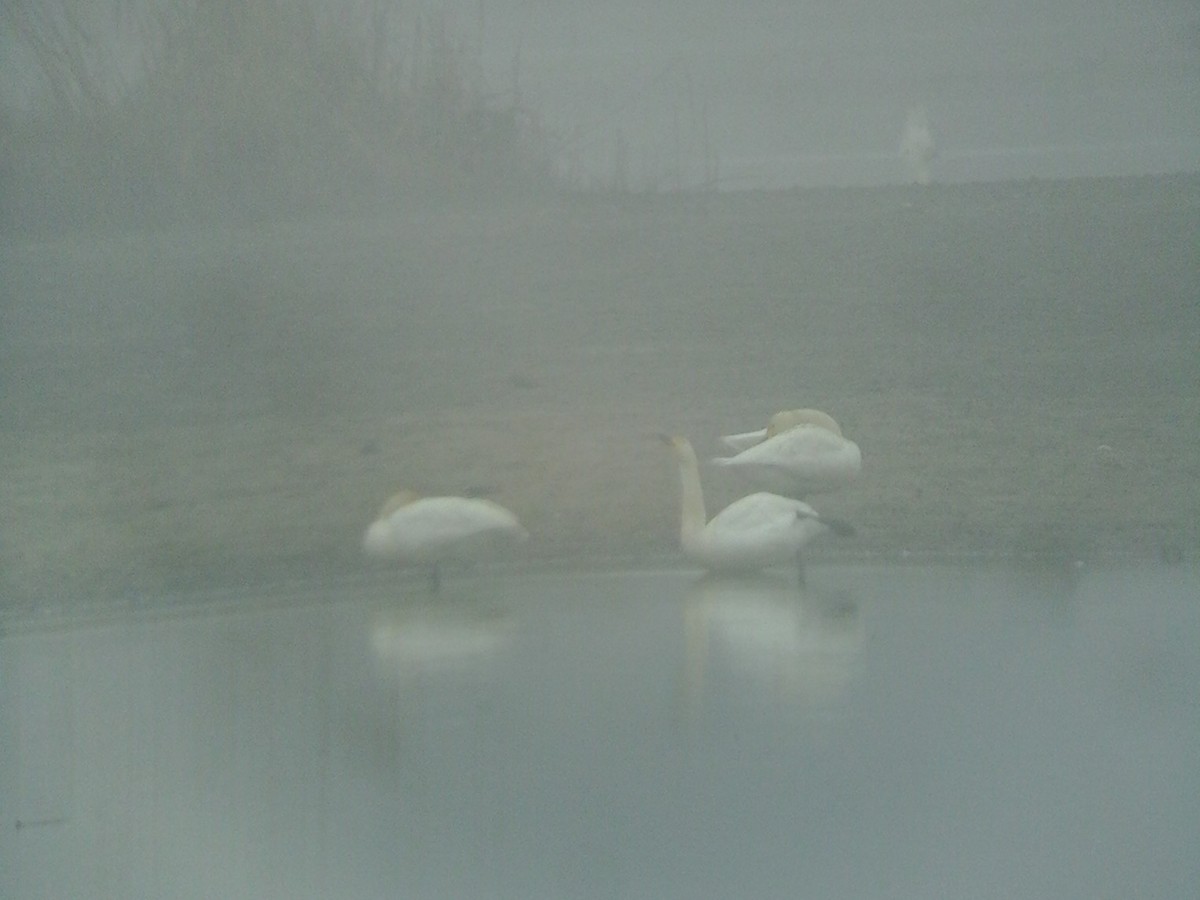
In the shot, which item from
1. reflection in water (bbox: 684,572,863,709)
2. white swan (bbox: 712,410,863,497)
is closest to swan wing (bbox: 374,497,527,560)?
reflection in water (bbox: 684,572,863,709)

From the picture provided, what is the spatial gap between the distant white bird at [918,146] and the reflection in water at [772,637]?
15.2ft

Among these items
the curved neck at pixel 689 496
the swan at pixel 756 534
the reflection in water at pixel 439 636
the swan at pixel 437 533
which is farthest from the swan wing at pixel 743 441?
the reflection in water at pixel 439 636

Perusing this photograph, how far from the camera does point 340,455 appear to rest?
8.83m

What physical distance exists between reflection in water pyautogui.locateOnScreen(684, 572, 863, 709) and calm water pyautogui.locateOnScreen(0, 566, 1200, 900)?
0.02 metres

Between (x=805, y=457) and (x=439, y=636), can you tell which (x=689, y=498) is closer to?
(x=805, y=457)

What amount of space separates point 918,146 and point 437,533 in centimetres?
521

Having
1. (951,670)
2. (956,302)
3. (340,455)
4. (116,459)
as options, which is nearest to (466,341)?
(340,455)

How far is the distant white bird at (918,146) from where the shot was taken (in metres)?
10.8

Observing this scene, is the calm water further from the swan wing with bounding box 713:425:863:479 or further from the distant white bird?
the distant white bird

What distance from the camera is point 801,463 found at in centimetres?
730

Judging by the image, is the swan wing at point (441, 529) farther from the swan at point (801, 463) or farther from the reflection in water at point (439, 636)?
the swan at point (801, 463)

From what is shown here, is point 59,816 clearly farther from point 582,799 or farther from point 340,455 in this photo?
point 340,455

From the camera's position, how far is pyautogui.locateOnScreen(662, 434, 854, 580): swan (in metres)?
6.72

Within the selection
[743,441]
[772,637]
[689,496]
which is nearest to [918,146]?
[743,441]
